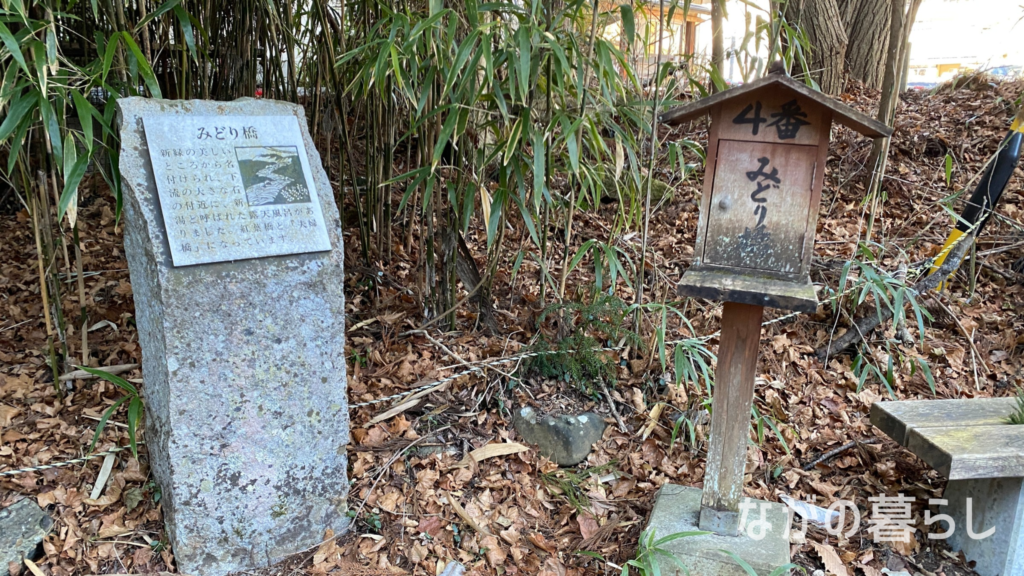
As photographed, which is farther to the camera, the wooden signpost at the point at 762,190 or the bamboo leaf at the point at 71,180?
the bamboo leaf at the point at 71,180

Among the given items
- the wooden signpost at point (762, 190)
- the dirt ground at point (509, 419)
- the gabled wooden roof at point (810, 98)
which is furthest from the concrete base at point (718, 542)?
the gabled wooden roof at point (810, 98)

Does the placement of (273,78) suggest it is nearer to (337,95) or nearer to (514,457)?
(337,95)

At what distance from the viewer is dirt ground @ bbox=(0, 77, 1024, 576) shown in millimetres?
2271

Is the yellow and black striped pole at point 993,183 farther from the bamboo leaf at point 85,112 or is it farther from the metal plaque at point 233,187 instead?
the bamboo leaf at point 85,112

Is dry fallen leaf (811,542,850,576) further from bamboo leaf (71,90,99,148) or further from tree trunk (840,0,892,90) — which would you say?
tree trunk (840,0,892,90)

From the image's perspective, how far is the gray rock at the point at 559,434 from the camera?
2699mm

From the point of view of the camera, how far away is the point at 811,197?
1765 millimetres

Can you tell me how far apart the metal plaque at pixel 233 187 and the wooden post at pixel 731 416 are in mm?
1351

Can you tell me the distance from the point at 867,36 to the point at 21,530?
6256 mm

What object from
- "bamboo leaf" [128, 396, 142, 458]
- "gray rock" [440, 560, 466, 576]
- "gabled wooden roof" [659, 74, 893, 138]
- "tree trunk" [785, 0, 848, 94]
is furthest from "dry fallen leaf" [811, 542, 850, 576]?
"tree trunk" [785, 0, 848, 94]

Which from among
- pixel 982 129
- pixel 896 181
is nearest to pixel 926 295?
pixel 896 181

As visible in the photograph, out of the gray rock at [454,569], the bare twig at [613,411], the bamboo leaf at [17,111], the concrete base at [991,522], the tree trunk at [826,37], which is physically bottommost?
the gray rock at [454,569]

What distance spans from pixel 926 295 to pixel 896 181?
1.13 metres

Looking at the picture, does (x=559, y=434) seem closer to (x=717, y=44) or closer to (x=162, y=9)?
(x=162, y=9)
